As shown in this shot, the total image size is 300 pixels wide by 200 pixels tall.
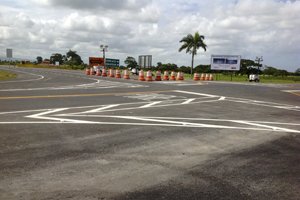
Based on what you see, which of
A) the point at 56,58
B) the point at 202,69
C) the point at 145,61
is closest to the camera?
the point at 145,61

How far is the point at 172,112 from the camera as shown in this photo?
9172 millimetres

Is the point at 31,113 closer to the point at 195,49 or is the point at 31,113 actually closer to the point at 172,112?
the point at 172,112

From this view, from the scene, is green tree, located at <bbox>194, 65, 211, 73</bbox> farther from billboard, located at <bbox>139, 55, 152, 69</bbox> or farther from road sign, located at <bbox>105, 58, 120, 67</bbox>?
billboard, located at <bbox>139, 55, 152, 69</bbox>

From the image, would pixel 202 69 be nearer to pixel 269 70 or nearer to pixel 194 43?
pixel 269 70

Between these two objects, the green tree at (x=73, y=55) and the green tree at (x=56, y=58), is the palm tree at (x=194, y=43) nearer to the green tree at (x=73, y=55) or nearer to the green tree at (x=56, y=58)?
the green tree at (x=73, y=55)

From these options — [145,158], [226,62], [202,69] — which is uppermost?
[226,62]

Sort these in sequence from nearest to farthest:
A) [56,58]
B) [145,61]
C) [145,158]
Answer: [145,158]
[145,61]
[56,58]

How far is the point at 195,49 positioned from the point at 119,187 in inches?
2112

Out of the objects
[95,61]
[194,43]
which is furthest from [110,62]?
[194,43]

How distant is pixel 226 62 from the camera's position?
177 ft

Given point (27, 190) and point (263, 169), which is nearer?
point (27, 190)

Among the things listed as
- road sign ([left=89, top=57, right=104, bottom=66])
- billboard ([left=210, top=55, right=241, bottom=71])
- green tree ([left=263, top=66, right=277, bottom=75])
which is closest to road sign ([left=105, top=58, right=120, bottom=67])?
road sign ([left=89, top=57, right=104, bottom=66])

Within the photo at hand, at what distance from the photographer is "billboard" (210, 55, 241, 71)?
53469 mm

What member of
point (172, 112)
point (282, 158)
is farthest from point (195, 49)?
point (282, 158)
